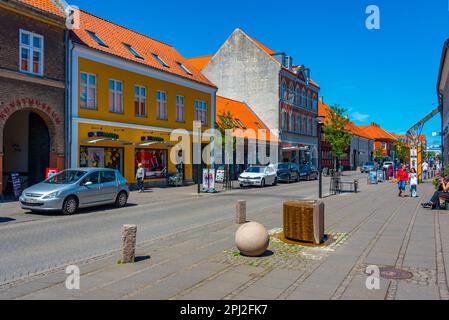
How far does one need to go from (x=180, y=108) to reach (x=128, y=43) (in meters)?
5.56

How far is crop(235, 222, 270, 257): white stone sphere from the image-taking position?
7617 mm

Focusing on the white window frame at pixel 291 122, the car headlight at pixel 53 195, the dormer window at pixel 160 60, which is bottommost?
the car headlight at pixel 53 195

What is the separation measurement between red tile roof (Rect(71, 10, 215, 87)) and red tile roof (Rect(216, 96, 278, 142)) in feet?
23.3

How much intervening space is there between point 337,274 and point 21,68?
16.7 metres

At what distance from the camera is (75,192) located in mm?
14117

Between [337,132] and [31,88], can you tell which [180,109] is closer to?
[31,88]

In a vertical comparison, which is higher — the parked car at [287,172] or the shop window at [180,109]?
the shop window at [180,109]

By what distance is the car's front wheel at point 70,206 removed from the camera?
1375cm

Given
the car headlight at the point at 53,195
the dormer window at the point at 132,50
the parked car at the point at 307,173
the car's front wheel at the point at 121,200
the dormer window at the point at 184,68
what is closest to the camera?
the car headlight at the point at 53,195

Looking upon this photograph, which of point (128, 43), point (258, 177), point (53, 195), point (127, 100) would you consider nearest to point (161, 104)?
point (127, 100)

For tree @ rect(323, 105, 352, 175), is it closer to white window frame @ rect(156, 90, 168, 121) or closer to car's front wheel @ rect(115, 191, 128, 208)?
white window frame @ rect(156, 90, 168, 121)

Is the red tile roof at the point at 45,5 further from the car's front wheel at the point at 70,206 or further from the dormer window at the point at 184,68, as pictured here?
the dormer window at the point at 184,68

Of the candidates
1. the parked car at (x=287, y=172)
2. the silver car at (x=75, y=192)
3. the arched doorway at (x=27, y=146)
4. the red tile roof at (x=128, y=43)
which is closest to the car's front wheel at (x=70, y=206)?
the silver car at (x=75, y=192)

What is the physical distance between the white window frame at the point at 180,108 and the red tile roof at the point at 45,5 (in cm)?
1053
